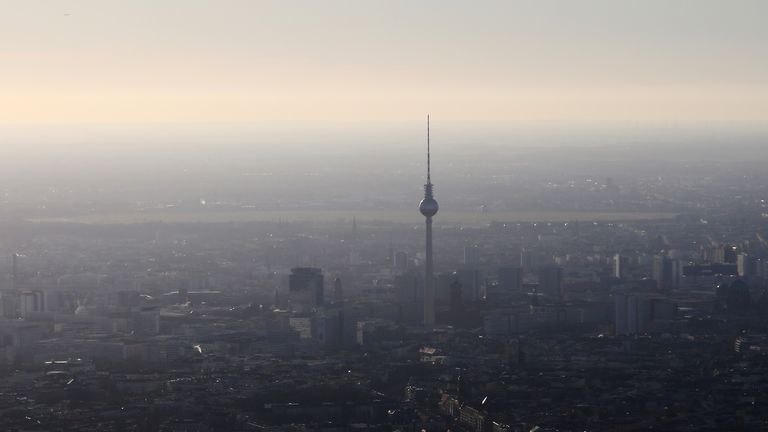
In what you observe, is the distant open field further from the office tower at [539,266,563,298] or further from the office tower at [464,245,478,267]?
the office tower at [539,266,563,298]

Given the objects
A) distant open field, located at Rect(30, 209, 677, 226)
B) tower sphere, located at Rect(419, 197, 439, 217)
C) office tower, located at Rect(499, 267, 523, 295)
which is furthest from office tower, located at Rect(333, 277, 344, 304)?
distant open field, located at Rect(30, 209, 677, 226)

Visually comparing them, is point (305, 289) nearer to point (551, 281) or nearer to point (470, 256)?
point (551, 281)

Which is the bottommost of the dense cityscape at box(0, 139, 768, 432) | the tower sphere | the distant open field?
the dense cityscape at box(0, 139, 768, 432)

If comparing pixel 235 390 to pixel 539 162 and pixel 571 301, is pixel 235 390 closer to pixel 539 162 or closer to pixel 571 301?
pixel 571 301

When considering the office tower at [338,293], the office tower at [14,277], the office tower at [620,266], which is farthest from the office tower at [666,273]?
the office tower at [14,277]

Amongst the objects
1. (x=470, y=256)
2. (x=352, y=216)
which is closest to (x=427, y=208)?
(x=470, y=256)

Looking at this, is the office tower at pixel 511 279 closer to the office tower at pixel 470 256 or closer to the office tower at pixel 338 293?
the office tower at pixel 470 256

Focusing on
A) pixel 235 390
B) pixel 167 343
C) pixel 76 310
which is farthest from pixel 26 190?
pixel 235 390
